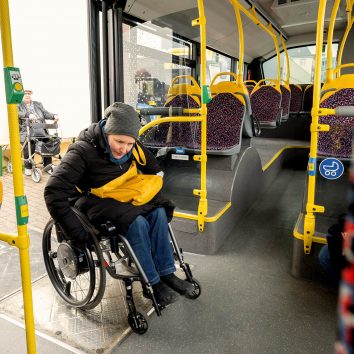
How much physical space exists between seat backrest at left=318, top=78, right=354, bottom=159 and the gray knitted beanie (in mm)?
1877

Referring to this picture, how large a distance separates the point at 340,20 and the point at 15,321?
749cm

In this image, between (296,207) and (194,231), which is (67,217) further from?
(296,207)

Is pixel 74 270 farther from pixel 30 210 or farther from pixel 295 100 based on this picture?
pixel 295 100

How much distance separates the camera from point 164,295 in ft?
6.96

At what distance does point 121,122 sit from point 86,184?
18.4 inches

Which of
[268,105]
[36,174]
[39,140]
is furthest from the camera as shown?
[39,140]

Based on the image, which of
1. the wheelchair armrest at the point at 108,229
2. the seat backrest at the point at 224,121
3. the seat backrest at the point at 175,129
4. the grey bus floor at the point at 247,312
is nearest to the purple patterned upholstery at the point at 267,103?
the seat backrest at the point at 224,121

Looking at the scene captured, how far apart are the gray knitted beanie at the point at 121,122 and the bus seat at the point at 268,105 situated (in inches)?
174

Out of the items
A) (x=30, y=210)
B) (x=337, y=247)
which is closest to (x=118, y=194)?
(x=337, y=247)

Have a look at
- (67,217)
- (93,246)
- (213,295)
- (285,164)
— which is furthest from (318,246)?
(285,164)

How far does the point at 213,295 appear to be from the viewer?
2.55 meters

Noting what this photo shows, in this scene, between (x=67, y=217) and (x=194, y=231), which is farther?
(x=194, y=231)

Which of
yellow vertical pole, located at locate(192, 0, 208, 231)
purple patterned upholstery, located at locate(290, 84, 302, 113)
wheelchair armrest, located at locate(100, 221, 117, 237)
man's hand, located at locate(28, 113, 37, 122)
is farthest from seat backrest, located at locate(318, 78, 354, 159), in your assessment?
man's hand, located at locate(28, 113, 37, 122)

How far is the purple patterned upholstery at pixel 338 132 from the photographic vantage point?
3.11 metres
